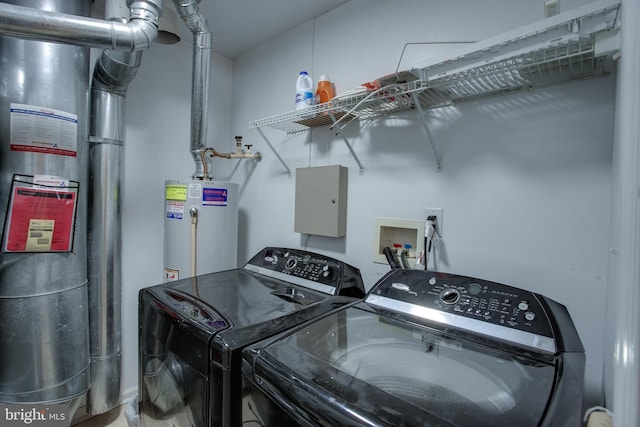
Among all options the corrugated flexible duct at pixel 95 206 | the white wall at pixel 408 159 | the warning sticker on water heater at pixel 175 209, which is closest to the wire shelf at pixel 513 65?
the white wall at pixel 408 159

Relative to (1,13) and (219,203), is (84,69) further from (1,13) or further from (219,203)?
(219,203)

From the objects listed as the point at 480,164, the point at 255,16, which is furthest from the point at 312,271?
the point at 255,16

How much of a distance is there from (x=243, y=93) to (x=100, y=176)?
1238 millimetres

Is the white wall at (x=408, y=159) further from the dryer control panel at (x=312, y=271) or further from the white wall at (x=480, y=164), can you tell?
the dryer control panel at (x=312, y=271)

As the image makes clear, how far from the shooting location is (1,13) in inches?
39.6

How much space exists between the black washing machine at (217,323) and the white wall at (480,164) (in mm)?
338

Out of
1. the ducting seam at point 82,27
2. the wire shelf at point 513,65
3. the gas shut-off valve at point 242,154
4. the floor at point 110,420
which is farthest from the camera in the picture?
the gas shut-off valve at point 242,154

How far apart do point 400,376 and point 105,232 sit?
187 centimetres

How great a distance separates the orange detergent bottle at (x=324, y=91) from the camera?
1.68 metres

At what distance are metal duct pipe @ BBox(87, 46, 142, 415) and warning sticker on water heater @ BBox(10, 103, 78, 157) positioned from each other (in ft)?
0.97

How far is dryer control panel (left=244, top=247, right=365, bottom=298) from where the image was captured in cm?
140

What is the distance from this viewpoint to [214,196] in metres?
1.84

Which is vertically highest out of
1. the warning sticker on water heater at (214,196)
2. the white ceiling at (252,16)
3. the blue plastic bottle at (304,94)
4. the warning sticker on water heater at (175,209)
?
the white ceiling at (252,16)

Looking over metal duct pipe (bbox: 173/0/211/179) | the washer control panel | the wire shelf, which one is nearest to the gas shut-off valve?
metal duct pipe (bbox: 173/0/211/179)
